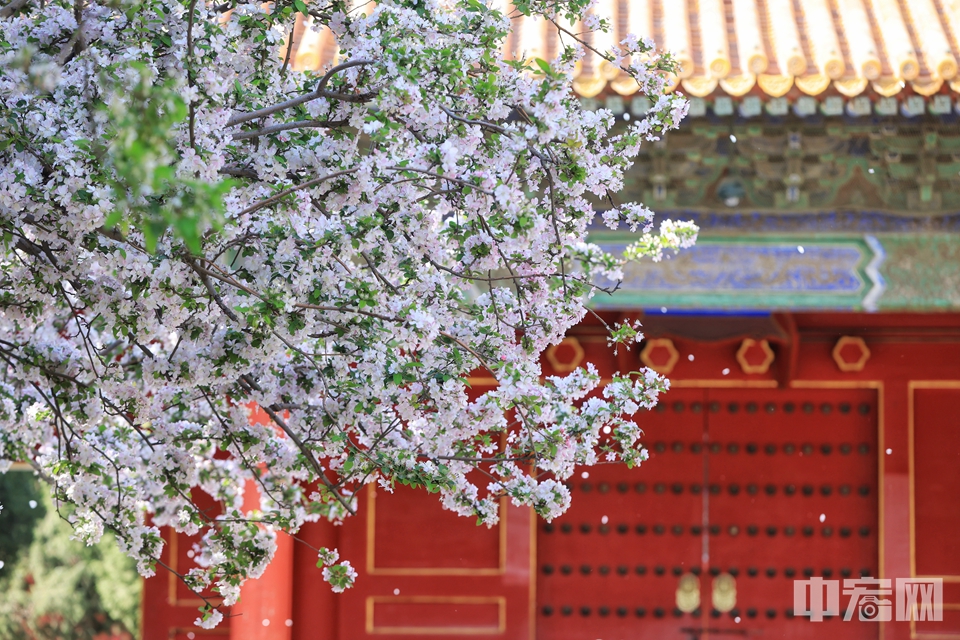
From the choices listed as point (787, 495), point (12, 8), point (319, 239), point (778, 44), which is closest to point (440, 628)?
point (787, 495)

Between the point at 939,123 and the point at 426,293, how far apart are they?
274cm

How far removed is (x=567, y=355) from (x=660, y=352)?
48 cm

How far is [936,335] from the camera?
5773mm

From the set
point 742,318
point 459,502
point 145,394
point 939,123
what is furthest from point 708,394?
point 145,394

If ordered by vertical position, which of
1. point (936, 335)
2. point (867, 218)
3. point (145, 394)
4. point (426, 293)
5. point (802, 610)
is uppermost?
point (867, 218)

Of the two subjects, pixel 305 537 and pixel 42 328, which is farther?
pixel 305 537

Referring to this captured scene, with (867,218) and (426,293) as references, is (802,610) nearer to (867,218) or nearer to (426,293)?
(867,218)

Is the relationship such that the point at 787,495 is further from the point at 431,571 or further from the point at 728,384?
the point at 431,571

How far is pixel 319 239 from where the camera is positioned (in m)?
2.43

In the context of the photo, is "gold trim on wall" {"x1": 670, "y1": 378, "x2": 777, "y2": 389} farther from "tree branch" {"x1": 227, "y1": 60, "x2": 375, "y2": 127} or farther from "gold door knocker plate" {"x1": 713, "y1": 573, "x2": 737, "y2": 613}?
"tree branch" {"x1": 227, "y1": 60, "x2": 375, "y2": 127}

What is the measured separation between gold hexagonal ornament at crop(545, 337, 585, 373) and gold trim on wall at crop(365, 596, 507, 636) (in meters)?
1.22

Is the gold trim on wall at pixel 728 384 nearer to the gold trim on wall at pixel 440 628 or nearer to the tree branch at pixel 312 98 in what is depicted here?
the gold trim on wall at pixel 440 628

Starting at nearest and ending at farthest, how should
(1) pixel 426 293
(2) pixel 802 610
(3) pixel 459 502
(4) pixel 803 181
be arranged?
(1) pixel 426 293 → (3) pixel 459 502 → (4) pixel 803 181 → (2) pixel 802 610

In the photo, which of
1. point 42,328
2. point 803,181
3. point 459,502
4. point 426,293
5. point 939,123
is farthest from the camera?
point 803,181
